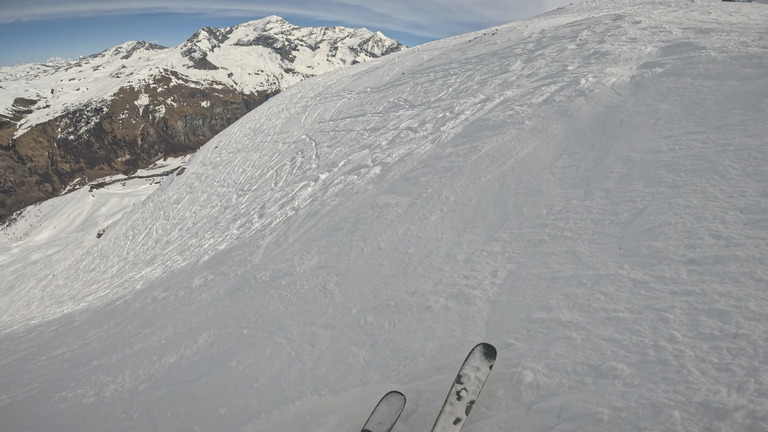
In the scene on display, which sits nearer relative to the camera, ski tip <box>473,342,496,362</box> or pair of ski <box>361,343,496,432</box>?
pair of ski <box>361,343,496,432</box>

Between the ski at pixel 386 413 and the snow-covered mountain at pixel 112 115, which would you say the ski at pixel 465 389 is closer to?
the ski at pixel 386 413

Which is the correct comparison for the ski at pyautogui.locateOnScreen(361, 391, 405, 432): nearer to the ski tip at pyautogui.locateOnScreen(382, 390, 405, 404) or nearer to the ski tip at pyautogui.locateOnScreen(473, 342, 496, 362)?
the ski tip at pyautogui.locateOnScreen(382, 390, 405, 404)

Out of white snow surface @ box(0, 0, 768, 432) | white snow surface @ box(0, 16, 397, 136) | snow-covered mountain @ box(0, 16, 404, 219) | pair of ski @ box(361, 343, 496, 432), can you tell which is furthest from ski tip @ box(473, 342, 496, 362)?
white snow surface @ box(0, 16, 397, 136)

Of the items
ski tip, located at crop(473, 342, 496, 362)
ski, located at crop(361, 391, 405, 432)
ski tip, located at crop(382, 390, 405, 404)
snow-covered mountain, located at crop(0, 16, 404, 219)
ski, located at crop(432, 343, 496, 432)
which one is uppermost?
ski tip, located at crop(473, 342, 496, 362)

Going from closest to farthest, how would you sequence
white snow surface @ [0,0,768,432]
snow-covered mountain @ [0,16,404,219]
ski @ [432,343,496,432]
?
1. ski @ [432,343,496,432]
2. white snow surface @ [0,0,768,432]
3. snow-covered mountain @ [0,16,404,219]

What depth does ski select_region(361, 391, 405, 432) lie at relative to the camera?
13.3 feet

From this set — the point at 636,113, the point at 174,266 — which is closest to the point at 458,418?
the point at 636,113

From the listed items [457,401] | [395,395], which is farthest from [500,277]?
[395,395]

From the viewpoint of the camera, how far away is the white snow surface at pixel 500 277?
13.3ft

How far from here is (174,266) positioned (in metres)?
12.8

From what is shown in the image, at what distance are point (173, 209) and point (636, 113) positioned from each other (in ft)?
66.4

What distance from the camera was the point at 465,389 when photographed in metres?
4.08

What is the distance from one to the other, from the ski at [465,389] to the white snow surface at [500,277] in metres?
0.18

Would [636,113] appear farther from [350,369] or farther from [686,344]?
[350,369]
